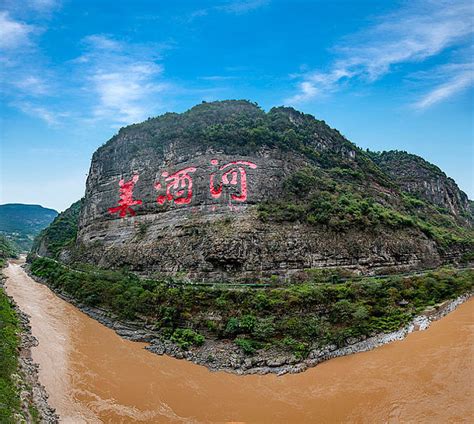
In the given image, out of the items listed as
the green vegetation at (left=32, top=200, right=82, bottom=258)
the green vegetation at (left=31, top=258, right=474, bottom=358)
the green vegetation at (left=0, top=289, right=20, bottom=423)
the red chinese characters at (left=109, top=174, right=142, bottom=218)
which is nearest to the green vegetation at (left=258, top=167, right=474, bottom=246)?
the green vegetation at (left=31, top=258, right=474, bottom=358)

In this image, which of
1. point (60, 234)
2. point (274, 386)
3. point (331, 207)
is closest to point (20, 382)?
point (274, 386)

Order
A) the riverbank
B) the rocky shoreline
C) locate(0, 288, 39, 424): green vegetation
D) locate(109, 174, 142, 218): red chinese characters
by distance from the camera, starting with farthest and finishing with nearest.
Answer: locate(109, 174, 142, 218): red chinese characters, the rocky shoreline, the riverbank, locate(0, 288, 39, 424): green vegetation

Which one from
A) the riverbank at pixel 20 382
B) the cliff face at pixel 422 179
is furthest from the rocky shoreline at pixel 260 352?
the cliff face at pixel 422 179

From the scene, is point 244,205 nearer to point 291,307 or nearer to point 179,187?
point 179,187

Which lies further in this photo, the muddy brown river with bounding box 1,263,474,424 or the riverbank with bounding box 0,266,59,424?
the muddy brown river with bounding box 1,263,474,424

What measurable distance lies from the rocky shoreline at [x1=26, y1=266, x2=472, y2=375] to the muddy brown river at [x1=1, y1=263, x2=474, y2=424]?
0.34 m

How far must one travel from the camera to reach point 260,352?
13344 millimetres

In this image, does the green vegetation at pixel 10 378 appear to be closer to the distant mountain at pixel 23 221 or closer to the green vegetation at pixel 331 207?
the green vegetation at pixel 331 207

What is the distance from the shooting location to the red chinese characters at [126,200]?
2661 cm

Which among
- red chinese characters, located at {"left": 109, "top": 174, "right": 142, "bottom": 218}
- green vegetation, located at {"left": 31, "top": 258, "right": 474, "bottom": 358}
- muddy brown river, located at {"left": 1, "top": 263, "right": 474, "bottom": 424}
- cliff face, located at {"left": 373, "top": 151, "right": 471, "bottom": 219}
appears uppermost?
cliff face, located at {"left": 373, "top": 151, "right": 471, "bottom": 219}

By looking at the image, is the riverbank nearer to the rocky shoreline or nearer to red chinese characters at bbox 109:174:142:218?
the rocky shoreline

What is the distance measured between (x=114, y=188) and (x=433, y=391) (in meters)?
27.0

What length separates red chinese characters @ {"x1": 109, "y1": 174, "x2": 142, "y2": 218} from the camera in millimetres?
26609

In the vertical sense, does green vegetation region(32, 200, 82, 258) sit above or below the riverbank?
above
